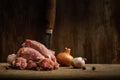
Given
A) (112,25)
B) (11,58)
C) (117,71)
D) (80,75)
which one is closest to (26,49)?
(11,58)

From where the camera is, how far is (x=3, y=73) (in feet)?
9.35

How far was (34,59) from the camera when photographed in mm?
3094

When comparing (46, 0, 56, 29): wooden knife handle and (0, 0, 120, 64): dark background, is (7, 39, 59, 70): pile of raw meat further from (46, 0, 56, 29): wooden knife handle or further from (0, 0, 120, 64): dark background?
(0, 0, 120, 64): dark background

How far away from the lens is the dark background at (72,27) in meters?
3.73

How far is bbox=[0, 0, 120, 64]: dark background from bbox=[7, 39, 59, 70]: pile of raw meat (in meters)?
0.55

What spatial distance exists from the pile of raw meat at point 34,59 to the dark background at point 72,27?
0.55 meters

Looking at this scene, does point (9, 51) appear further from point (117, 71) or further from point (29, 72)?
point (117, 71)

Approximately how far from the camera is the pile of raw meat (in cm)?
303

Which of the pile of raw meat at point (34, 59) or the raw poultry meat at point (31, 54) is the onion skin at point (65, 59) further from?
the raw poultry meat at point (31, 54)

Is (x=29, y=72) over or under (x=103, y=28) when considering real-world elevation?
under

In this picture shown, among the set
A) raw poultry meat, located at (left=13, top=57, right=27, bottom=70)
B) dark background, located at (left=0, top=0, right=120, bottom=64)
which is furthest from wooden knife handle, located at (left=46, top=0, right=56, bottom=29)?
raw poultry meat, located at (left=13, top=57, right=27, bottom=70)

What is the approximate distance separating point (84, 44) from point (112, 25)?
0.35 metres

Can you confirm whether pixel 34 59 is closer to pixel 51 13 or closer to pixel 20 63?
pixel 20 63

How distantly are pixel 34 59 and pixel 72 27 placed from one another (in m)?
0.80
